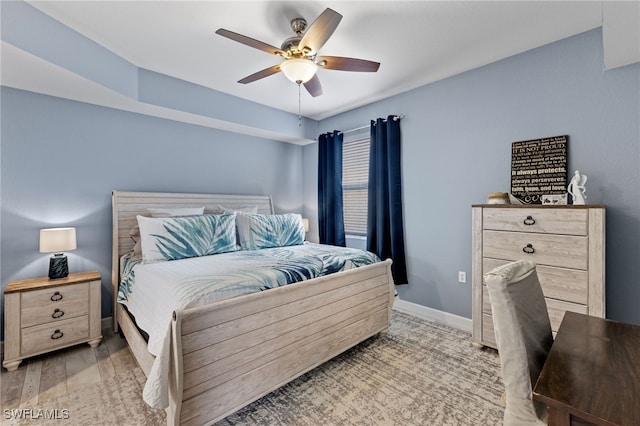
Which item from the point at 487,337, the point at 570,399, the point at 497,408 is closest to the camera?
the point at 570,399

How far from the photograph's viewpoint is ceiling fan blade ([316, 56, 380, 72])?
2074 millimetres

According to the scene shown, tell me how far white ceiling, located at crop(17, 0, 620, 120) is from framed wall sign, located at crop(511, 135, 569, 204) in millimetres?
830

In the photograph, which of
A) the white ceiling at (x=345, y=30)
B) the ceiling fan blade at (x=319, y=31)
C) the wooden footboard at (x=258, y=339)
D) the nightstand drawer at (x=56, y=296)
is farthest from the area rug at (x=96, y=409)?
the white ceiling at (x=345, y=30)

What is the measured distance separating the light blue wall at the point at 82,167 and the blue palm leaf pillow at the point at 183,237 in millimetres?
670

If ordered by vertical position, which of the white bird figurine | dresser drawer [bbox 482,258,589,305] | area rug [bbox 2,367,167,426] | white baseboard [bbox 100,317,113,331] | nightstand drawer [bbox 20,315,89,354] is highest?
the white bird figurine

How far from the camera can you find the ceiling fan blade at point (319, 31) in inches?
64.1

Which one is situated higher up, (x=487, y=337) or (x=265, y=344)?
(x=265, y=344)

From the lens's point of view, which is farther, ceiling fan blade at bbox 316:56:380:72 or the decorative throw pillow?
the decorative throw pillow

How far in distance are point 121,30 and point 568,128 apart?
11.6 ft

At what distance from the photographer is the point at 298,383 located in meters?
2.04

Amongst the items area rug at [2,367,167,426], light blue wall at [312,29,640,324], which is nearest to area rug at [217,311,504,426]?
area rug at [2,367,167,426]

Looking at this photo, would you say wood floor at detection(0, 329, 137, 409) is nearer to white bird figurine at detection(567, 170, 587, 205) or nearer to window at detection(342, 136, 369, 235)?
window at detection(342, 136, 369, 235)

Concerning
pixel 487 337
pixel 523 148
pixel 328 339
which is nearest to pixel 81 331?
pixel 328 339

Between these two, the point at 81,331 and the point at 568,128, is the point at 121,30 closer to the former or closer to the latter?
the point at 81,331
